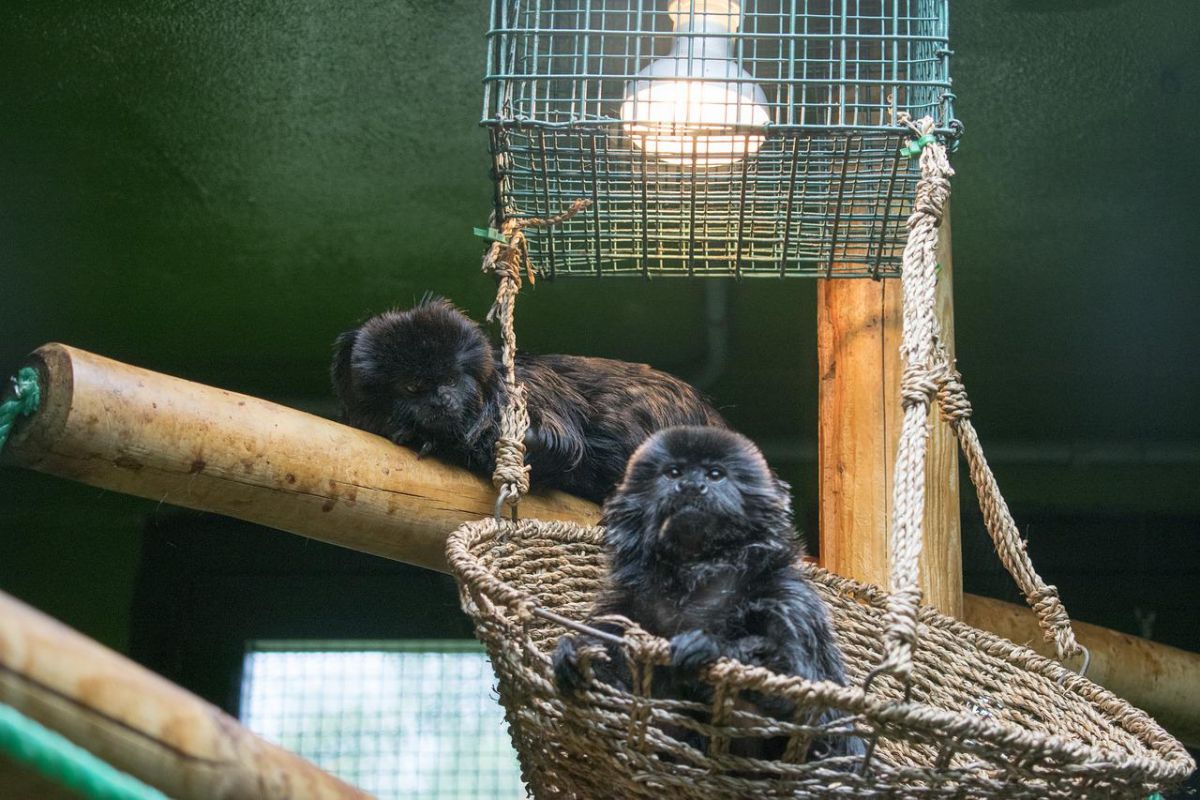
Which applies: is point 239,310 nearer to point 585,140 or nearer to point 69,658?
point 585,140

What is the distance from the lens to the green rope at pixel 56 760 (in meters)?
0.96

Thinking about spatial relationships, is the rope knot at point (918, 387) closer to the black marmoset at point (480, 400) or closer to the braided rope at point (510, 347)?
the braided rope at point (510, 347)

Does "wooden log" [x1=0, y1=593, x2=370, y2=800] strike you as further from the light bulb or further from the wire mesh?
the wire mesh

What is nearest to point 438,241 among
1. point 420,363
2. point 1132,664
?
point 420,363

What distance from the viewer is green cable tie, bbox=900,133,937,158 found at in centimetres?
283

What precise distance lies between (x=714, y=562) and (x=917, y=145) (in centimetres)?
105

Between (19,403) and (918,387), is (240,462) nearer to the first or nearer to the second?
(19,403)

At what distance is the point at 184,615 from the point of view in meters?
6.68

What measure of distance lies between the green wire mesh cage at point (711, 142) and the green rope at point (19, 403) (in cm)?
118

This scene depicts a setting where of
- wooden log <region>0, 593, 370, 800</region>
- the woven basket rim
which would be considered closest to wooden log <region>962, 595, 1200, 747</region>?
the woven basket rim

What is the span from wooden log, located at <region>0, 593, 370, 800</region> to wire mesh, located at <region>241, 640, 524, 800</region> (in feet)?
18.3

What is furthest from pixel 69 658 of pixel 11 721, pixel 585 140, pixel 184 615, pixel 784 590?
pixel 184 615

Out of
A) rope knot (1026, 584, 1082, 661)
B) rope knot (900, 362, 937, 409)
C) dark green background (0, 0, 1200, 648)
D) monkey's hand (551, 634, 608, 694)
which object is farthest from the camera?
dark green background (0, 0, 1200, 648)

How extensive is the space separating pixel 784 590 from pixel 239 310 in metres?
4.37
